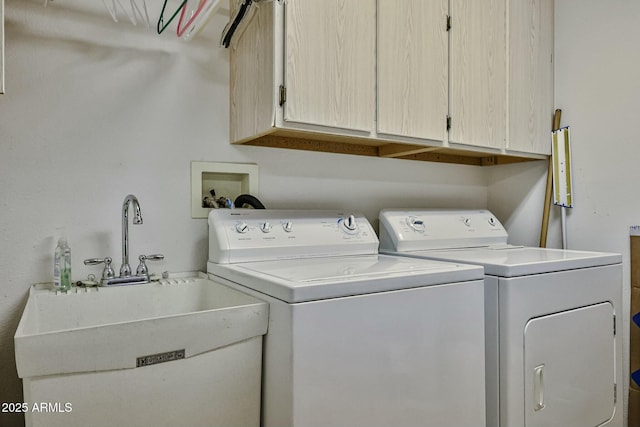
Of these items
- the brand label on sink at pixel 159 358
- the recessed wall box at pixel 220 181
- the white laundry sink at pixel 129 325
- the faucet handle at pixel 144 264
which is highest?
the recessed wall box at pixel 220 181

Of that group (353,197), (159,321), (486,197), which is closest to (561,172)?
(486,197)

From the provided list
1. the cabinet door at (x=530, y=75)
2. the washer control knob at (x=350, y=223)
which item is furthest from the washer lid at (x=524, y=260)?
the cabinet door at (x=530, y=75)

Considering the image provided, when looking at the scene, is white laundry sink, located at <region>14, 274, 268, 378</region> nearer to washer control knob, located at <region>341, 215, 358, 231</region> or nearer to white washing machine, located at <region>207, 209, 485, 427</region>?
white washing machine, located at <region>207, 209, 485, 427</region>

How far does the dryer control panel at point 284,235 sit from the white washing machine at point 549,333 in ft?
0.82

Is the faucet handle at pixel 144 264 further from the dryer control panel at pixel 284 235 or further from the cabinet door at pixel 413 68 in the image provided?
the cabinet door at pixel 413 68

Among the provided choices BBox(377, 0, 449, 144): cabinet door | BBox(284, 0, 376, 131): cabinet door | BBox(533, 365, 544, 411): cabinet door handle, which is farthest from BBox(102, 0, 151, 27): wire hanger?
BBox(533, 365, 544, 411): cabinet door handle

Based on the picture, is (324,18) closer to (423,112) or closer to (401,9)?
Answer: (401,9)

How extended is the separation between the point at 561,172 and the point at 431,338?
1.48 m

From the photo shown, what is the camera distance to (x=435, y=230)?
6.88 ft

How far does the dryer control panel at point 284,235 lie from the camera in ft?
5.22

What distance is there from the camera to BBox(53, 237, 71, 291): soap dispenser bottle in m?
1.44

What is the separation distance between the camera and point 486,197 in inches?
108

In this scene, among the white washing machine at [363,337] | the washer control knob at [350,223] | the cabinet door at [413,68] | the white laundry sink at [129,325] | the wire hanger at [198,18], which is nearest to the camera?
the white laundry sink at [129,325]

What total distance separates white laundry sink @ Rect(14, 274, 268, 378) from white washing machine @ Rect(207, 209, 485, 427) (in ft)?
0.29
